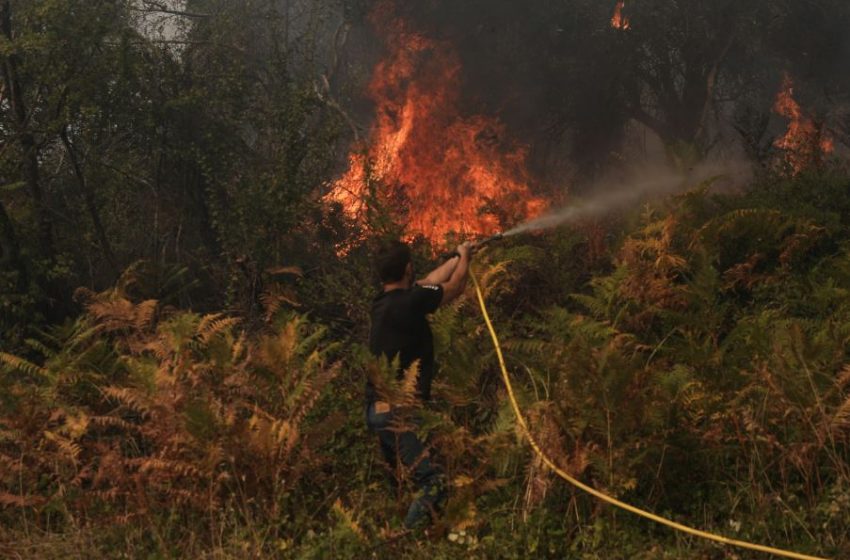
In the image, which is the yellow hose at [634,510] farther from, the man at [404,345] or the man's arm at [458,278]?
the man's arm at [458,278]

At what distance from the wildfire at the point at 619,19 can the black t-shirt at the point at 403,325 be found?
14.3 m

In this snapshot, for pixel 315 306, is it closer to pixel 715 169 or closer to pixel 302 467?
pixel 302 467

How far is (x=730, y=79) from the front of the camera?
2184 cm

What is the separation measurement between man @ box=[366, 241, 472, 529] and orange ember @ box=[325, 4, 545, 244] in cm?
767

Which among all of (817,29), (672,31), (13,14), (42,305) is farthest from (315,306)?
(817,29)

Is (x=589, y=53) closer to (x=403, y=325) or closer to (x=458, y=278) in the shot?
(x=458, y=278)

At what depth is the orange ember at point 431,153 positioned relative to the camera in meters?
15.3

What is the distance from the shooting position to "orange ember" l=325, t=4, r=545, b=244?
50.2 feet

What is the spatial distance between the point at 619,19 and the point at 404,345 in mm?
14646

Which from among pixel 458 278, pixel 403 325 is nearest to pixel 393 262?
pixel 403 325

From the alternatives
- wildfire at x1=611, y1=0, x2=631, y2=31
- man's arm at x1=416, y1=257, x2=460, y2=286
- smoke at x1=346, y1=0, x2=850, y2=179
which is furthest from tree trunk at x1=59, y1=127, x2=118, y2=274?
wildfire at x1=611, y1=0, x2=631, y2=31

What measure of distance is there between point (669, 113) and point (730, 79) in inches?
116

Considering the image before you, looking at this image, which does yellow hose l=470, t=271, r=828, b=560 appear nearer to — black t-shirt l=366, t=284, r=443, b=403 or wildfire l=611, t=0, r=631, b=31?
black t-shirt l=366, t=284, r=443, b=403

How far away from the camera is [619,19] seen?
61.1 ft
